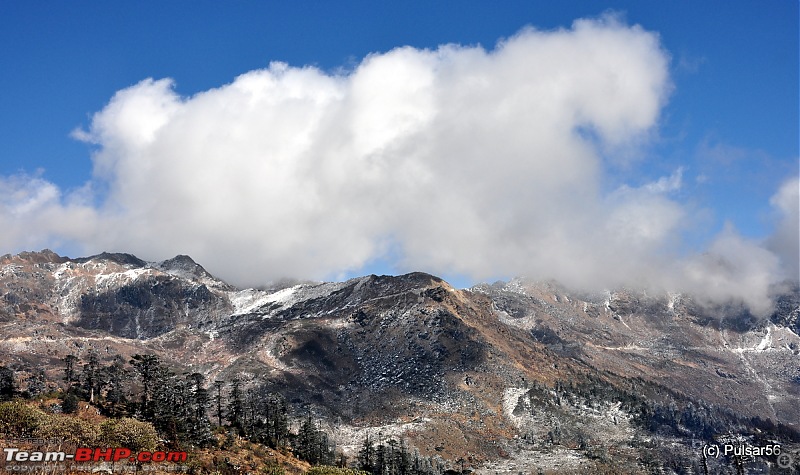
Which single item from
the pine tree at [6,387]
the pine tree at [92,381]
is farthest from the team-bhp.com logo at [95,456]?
the pine tree at [6,387]

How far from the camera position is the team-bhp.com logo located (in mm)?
59656

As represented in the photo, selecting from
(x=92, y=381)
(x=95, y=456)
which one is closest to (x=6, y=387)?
(x=92, y=381)

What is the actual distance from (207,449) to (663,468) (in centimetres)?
16464

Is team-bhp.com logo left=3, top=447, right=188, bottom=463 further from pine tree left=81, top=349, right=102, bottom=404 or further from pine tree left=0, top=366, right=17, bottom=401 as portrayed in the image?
pine tree left=0, top=366, right=17, bottom=401

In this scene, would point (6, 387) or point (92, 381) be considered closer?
point (6, 387)

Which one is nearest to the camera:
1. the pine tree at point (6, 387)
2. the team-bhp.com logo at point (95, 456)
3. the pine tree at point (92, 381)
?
the team-bhp.com logo at point (95, 456)

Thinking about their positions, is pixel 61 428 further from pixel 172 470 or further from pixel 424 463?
pixel 424 463

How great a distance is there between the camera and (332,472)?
75.1m

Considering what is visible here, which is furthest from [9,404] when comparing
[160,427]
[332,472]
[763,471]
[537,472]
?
[763,471]

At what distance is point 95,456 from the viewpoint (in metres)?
65.5

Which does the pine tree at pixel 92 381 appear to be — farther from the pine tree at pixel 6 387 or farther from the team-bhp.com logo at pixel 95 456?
the team-bhp.com logo at pixel 95 456

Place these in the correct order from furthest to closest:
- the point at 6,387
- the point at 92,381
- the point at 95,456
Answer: the point at 92,381 → the point at 6,387 → the point at 95,456

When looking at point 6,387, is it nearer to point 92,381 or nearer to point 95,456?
point 92,381

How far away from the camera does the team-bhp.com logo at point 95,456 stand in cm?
5966
